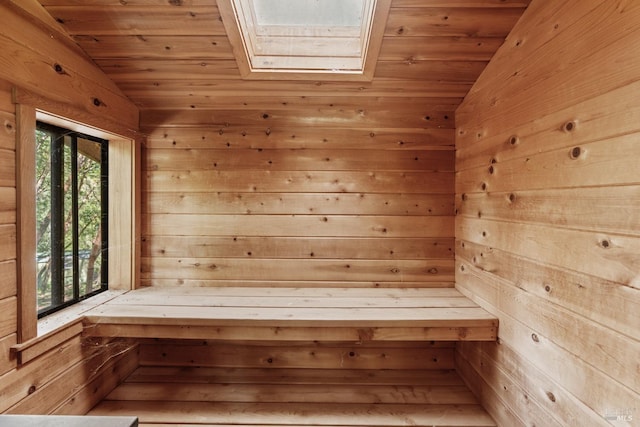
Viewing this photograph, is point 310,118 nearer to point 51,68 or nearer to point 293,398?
point 51,68

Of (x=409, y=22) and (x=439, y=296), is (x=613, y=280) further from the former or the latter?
(x=409, y=22)

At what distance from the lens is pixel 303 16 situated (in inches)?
59.3

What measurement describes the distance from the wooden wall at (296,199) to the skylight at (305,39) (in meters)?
0.33

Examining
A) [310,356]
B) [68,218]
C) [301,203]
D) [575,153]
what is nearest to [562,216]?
[575,153]

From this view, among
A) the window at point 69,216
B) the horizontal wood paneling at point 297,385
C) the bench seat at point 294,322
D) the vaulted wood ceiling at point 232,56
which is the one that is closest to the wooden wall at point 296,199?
the vaulted wood ceiling at point 232,56

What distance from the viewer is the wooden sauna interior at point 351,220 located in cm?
98

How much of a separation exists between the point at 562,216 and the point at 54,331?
2076 millimetres

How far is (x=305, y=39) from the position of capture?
156 centimetres

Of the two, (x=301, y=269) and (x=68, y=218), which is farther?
(x=301, y=269)

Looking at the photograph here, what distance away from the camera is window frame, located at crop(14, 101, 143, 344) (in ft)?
3.82

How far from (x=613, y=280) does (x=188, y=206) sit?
78.4 inches

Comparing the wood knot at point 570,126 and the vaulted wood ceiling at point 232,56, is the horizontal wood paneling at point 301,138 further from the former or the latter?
the wood knot at point 570,126

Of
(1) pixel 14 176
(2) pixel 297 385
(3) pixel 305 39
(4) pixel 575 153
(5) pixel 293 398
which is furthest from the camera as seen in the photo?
(2) pixel 297 385

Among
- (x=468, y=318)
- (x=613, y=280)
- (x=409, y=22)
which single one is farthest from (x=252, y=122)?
(x=613, y=280)
